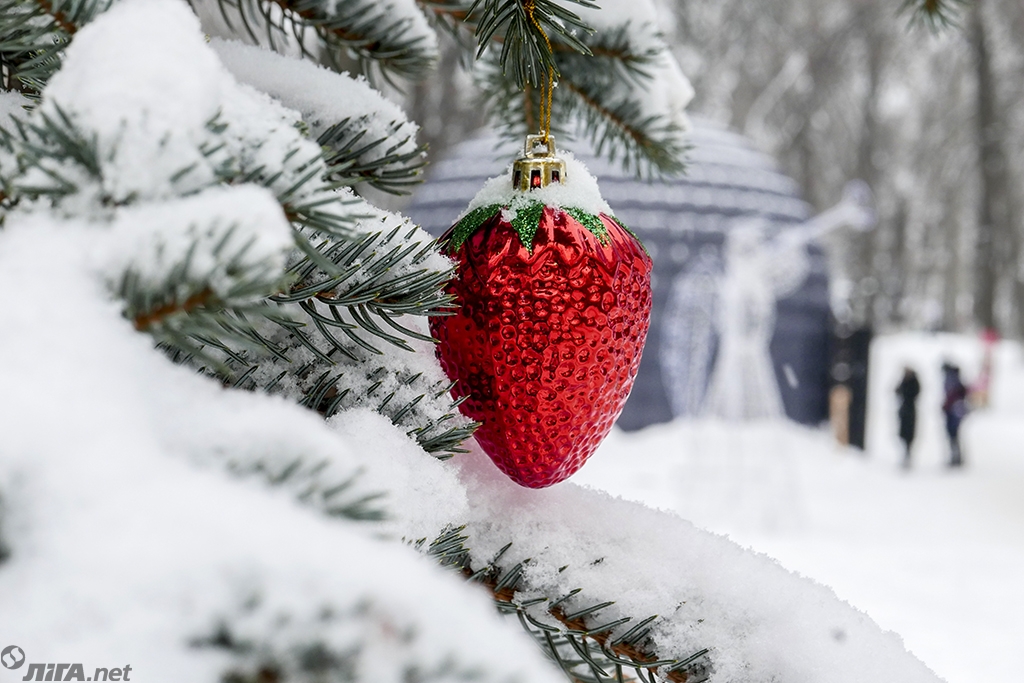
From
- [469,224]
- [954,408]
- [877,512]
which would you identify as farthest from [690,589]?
[954,408]

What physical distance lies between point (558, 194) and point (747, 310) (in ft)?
16.6

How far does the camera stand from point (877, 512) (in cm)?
511

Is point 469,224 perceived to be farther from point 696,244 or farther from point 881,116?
→ point 881,116

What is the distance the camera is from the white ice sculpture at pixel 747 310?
5168 mm

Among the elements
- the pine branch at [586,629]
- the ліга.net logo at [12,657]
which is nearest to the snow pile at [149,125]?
the ліга.net logo at [12,657]

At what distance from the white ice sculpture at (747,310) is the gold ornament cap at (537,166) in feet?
14.3

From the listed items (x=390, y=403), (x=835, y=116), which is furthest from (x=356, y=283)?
(x=835, y=116)

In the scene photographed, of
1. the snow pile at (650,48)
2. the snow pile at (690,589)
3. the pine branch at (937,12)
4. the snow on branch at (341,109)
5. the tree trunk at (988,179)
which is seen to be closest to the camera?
the snow pile at (690,589)

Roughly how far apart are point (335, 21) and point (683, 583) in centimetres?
56

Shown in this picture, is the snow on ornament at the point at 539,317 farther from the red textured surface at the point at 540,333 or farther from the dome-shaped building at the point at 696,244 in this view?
the dome-shaped building at the point at 696,244

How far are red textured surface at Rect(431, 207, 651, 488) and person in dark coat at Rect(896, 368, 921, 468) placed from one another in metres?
7.05

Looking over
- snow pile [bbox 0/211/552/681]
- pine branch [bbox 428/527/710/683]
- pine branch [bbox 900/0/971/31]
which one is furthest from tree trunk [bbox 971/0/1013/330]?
snow pile [bbox 0/211/552/681]

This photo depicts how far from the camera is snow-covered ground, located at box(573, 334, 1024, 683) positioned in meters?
1.22

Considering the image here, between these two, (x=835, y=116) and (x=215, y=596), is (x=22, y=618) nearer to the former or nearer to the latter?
(x=215, y=596)
